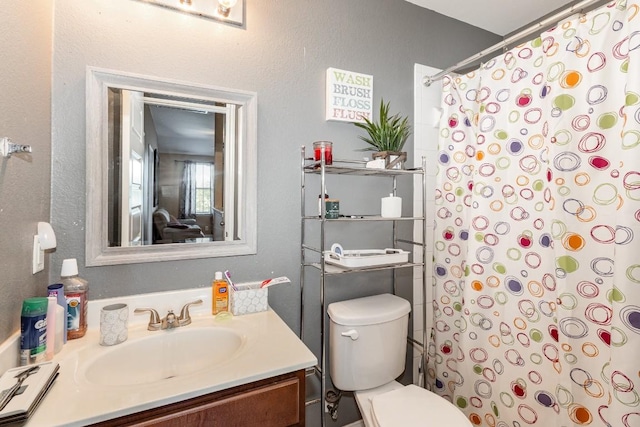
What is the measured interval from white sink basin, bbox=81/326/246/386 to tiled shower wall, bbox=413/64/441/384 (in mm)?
1132

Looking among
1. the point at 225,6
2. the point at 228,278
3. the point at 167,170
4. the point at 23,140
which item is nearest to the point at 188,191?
the point at 167,170

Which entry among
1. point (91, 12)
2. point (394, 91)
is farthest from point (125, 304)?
point (394, 91)

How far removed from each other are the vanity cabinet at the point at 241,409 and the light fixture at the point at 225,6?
138cm

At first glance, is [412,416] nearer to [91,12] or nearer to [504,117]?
[504,117]

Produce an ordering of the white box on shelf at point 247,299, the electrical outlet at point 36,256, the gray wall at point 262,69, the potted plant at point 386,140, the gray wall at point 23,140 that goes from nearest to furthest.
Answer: the gray wall at point 23,140 → the electrical outlet at point 36,256 → the gray wall at point 262,69 → the white box on shelf at point 247,299 → the potted plant at point 386,140

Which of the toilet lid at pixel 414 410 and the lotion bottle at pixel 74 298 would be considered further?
the toilet lid at pixel 414 410

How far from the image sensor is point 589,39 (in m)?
1.11

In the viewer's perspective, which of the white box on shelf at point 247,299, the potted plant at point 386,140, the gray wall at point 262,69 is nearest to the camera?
the gray wall at point 262,69

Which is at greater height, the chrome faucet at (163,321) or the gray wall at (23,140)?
the gray wall at (23,140)

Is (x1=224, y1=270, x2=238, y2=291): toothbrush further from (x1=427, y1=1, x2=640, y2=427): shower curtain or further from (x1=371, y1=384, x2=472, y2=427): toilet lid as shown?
(x1=427, y1=1, x2=640, y2=427): shower curtain

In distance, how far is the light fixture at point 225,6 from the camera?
125 cm

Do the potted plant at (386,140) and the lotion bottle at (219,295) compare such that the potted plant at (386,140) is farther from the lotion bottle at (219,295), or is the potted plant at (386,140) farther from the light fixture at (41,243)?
the light fixture at (41,243)

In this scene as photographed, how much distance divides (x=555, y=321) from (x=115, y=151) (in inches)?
72.4

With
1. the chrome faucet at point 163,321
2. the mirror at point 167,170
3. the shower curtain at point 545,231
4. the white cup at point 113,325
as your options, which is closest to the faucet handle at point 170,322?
the chrome faucet at point 163,321
